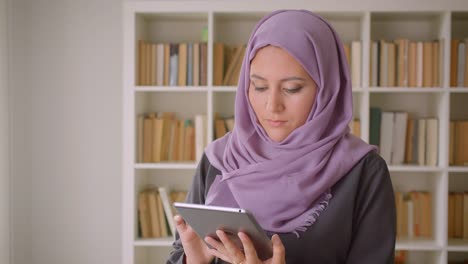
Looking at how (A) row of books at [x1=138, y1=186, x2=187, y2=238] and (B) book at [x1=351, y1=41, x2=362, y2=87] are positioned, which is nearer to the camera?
(B) book at [x1=351, y1=41, x2=362, y2=87]

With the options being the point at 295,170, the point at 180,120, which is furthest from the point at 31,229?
the point at 295,170

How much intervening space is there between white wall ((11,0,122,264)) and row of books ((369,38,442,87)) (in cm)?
150

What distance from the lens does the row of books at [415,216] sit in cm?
354

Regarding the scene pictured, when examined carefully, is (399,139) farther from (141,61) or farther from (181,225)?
(181,225)

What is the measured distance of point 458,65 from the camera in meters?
3.42

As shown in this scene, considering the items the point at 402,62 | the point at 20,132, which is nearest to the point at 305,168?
the point at 402,62

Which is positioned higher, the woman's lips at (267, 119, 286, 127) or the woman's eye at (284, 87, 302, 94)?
the woman's eye at (284, 87, 302, 94)

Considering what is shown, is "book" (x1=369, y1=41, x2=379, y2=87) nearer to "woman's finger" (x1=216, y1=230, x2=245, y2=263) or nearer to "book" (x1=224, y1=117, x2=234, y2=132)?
"book" (x1=224, y1=117, x2=234, y2=132)

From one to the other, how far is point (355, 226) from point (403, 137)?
2150 mm

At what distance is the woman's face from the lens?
1.46m

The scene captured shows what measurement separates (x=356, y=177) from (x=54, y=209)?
2.76 metres

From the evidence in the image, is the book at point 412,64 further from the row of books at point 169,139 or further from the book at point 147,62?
the book at point 147,62

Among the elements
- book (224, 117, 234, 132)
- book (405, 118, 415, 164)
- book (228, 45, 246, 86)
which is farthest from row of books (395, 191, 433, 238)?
book (228, 45, 246, 86)

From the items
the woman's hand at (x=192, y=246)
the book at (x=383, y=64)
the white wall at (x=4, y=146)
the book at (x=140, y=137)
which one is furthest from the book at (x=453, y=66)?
the white wall at (x=4, y=146)
